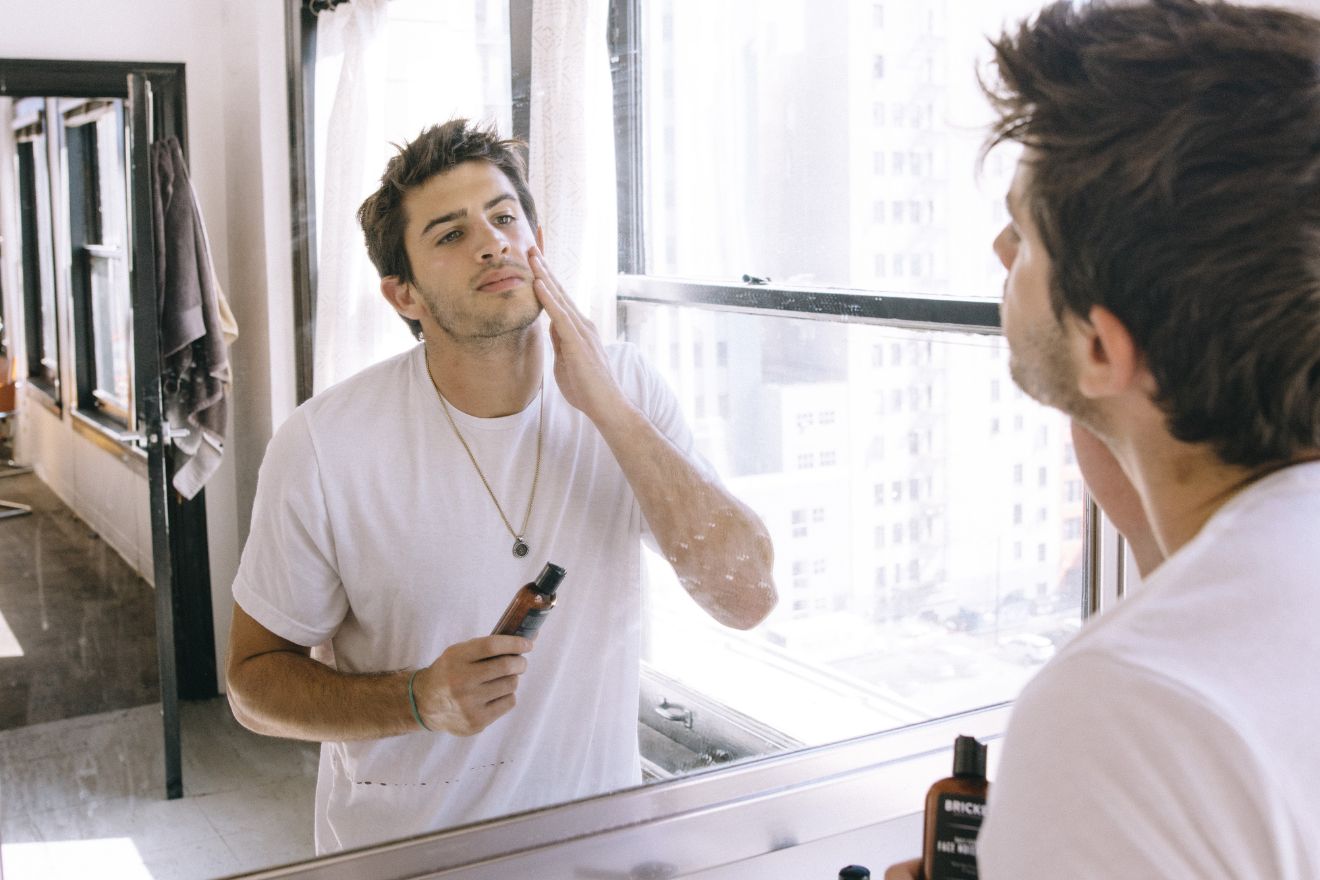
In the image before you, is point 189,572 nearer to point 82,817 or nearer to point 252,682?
point 252,682

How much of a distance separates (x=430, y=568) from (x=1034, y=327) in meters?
0.64

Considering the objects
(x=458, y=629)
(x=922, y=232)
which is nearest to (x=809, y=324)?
(x=922, y=232)

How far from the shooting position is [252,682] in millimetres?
1085

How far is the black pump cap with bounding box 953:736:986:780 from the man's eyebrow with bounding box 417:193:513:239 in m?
0.63

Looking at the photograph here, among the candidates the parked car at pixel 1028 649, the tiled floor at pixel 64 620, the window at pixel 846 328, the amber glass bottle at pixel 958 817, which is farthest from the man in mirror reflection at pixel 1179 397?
the parked car at pixel 1028 649

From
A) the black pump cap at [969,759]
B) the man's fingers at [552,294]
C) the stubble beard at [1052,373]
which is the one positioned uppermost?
the man's fingers at [552,294]

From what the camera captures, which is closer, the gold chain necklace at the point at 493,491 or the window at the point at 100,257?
the window at the point at 100,257

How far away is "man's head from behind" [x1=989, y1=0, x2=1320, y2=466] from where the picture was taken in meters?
0.62

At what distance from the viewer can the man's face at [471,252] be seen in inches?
43.7

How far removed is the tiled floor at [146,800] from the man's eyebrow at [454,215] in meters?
0.46

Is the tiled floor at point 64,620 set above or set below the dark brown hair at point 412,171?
below

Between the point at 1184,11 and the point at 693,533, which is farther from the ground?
the point at 1184,11

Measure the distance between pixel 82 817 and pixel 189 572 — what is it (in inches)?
8.6

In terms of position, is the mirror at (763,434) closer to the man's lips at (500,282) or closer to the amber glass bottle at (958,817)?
the man's lips at (500,282)
